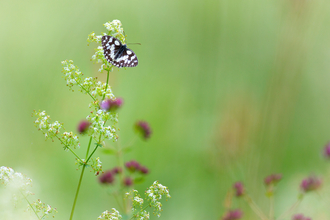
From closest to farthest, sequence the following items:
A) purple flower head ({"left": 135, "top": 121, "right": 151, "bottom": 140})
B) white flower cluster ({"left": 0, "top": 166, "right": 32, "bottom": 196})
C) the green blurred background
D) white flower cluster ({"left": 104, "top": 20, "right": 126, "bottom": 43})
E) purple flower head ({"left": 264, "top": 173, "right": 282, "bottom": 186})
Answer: white flower cluster ({"left": 0, "top": 166, "right": 32, "bottom": 196}) → white flower cluster ({"left": 104, "top": 20, "right": 126, "bottom": 43}) → purple flower head ({"left": 264, "top": 173, "right": 282, "bottom": 186}) → purple flower head ({"left": 135, "top": 121, "right": 151, "bottom": 140}) → the green blurred background

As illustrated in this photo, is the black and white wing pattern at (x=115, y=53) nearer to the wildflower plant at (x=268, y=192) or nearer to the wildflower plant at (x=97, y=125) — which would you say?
the wildflower plant at (x=97, y=125)

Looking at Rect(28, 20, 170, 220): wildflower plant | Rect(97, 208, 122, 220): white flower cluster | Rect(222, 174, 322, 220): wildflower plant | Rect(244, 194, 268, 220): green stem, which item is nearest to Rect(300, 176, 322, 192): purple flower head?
Rect(222, 174, 322, 220): wildflower plant

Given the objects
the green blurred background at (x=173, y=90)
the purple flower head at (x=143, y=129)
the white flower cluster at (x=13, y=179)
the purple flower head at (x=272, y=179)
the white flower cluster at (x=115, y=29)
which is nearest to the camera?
the white flower cluster at (x=13, y=179)

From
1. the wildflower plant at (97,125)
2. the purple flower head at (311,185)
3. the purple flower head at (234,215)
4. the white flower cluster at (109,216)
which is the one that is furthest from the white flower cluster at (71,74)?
the purple flower head at (311,185)

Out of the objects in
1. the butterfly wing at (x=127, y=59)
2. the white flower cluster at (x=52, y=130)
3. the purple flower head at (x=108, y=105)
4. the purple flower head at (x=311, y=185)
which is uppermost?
the butterfly wing at (x=127, y=59)

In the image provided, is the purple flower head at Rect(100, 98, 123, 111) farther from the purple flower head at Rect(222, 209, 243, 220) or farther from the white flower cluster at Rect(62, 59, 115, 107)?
the purple flower head at Rect(222, 209, 243, 220)
